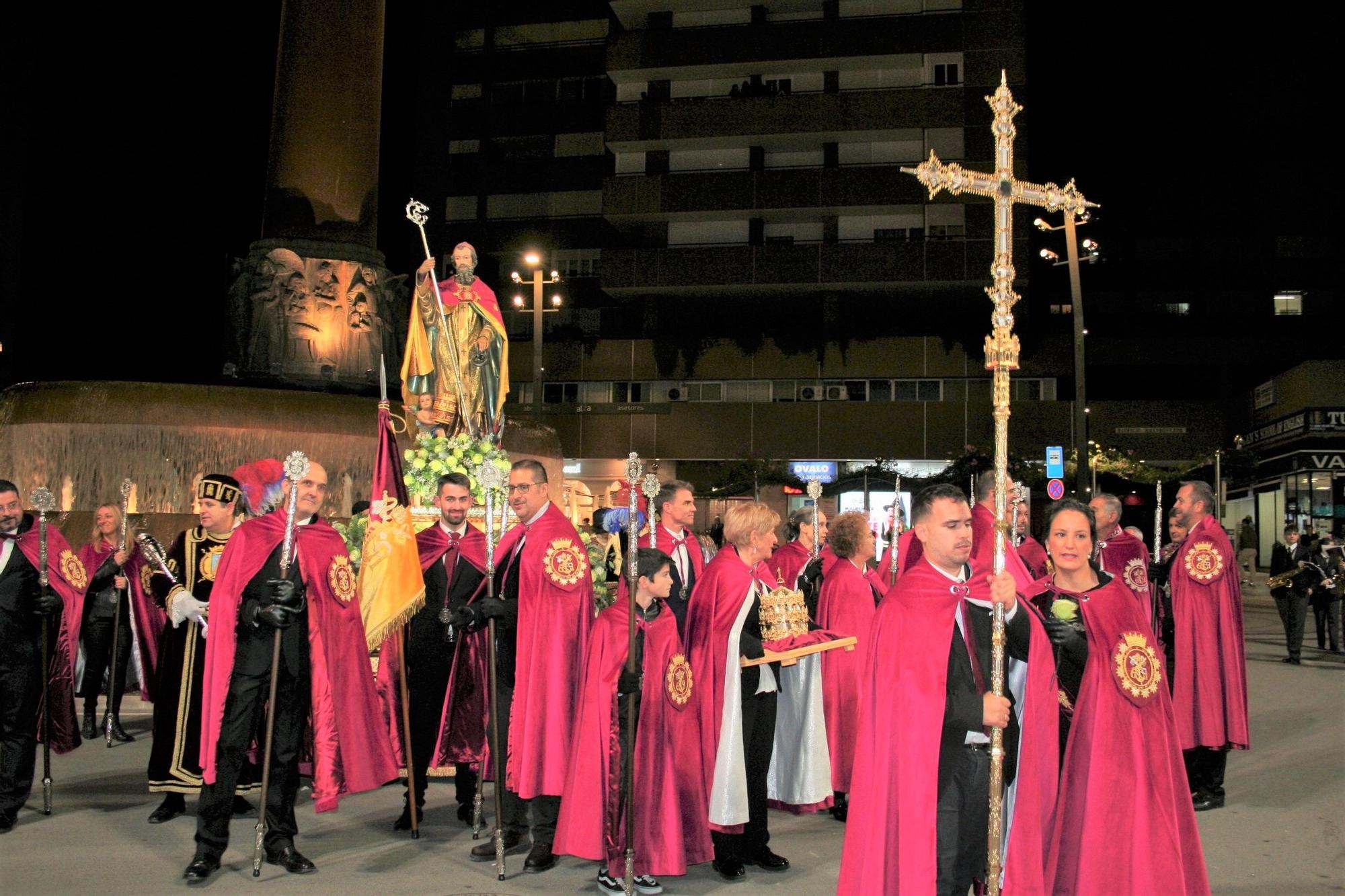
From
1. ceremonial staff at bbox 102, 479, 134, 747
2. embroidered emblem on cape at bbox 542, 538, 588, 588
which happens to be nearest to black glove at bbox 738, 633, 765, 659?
embroidered emblem on cape at bbox 542, 538, 588, 588

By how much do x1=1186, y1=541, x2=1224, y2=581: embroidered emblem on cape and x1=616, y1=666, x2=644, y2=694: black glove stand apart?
5113mm

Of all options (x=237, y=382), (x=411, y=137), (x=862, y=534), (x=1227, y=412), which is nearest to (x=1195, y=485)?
(x=862, y=534)

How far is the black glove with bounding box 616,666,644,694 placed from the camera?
21.1 ft

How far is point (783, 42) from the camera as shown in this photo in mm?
46156

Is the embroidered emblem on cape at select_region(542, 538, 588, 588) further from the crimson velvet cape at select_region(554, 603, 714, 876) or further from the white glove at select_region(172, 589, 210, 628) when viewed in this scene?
the white glove at select_region(172, 589, 210, 628)

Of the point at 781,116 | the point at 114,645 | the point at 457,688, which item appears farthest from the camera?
the point at 781,116

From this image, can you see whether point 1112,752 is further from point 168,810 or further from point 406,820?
point 168,810

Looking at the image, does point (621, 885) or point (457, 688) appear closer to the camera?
point (621, 885)

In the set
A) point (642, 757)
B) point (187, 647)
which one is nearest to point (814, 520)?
point (642, 757)

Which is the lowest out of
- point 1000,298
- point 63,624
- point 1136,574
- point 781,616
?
point 63,624

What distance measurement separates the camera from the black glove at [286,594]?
657 centimetres

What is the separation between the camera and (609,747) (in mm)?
6727

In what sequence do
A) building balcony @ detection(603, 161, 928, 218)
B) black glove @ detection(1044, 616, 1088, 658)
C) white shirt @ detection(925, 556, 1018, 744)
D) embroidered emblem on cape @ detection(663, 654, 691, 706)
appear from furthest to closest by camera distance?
1. building balcony @ detection(603, 161, 928, 218)
2. embroidered emblem on cape @ detection(663, 654, 691, 706)
3. black glove @ detection(1044, 616, 1088, 658)
4. white shirt @ detection(925, 556, 1018, 744)

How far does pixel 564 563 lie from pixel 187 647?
2.55m
